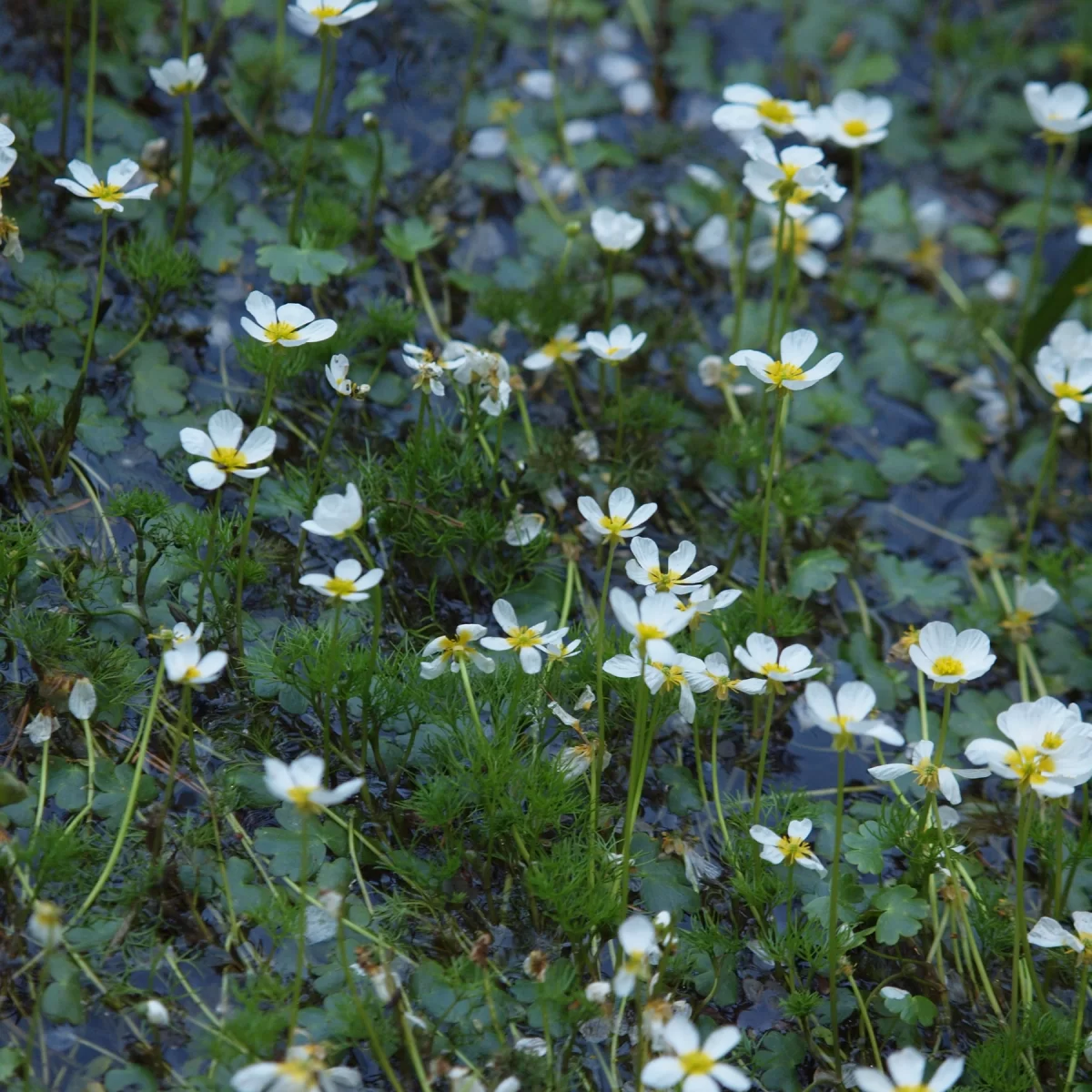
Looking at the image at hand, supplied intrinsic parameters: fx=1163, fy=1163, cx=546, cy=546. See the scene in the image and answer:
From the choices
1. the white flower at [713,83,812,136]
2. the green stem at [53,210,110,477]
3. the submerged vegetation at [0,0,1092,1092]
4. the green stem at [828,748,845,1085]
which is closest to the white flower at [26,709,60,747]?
the submerged vegetation at [0,0,1092,1092]

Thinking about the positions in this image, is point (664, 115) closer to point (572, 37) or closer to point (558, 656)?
point (572, 37)

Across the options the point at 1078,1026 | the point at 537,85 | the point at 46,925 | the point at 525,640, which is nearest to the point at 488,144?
the point at 537,85

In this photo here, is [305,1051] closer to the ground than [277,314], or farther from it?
closer to the ground

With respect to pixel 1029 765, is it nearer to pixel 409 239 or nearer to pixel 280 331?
pixel 280 331

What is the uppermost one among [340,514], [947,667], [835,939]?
[340,514]

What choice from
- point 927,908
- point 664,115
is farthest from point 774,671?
point 664,115

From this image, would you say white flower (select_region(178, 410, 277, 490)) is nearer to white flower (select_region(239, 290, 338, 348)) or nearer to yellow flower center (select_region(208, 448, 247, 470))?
yellow flower center (select_region(208, 448, 247, 470))

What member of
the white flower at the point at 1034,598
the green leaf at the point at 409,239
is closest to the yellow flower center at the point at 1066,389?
the white flower at the point at 1034,598
